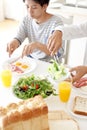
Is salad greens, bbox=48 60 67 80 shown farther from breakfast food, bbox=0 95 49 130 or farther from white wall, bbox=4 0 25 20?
white wall, bbox=4 0 25 20

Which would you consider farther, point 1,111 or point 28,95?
point 28,95

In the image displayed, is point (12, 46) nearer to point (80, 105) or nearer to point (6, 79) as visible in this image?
point (6, 79)

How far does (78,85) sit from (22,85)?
36 centimetres

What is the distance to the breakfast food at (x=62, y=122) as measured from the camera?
1.09 metres

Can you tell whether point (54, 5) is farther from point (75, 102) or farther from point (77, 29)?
point (75, 102)

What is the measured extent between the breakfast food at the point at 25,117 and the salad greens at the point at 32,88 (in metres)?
0.22

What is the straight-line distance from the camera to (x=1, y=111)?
3.40 feet

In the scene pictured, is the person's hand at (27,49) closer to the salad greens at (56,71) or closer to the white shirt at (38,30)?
the salad greens at (56,71)

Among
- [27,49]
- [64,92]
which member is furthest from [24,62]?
[64,92]

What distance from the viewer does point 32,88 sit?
1329 mm

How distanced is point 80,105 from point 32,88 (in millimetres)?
300

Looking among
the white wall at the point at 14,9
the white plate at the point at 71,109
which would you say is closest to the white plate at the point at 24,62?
the white plate at the point at 71,109

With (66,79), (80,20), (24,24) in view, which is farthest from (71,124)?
(80,20)

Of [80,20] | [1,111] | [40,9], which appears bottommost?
[80,20]
